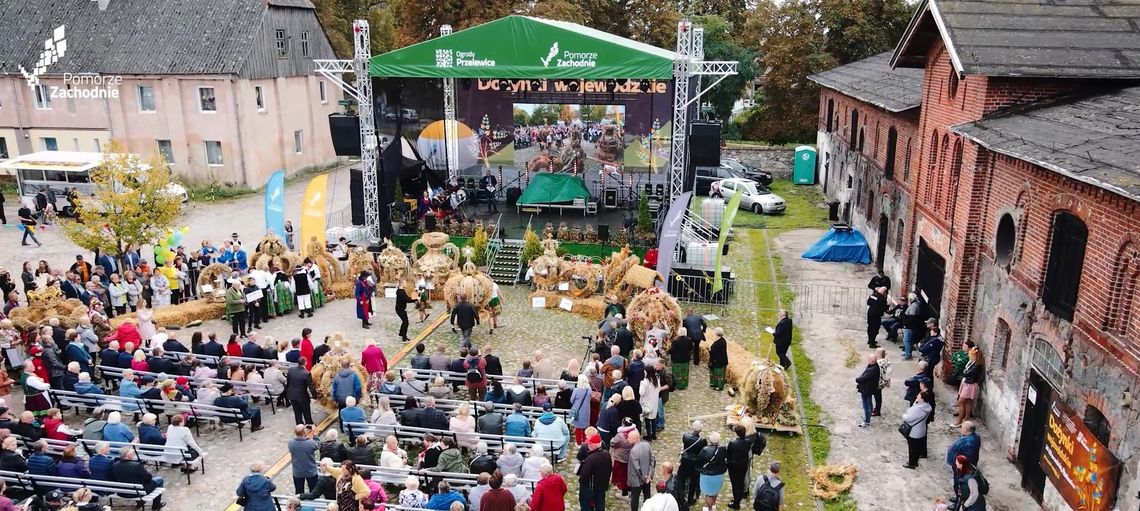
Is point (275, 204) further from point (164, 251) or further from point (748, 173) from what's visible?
point (748, 173)

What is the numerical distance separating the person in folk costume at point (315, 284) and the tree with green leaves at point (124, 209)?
13.6ft

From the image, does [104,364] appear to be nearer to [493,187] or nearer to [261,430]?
[261,430]

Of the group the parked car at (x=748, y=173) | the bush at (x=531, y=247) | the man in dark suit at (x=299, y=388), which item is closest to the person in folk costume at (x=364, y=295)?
the bush at (x=531, y=247)

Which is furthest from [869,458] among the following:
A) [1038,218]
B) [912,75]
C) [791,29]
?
[791,29]

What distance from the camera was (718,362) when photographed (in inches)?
605

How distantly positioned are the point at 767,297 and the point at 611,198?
864cm

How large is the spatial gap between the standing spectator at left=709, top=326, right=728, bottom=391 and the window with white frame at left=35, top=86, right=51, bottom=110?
33.7 m

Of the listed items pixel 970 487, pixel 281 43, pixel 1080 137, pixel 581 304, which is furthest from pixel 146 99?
pixel 970 487

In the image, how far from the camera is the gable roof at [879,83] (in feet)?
72.0

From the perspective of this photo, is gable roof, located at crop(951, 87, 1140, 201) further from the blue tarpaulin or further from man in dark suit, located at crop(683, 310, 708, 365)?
the blue tarpaulin

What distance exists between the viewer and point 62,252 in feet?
82.0

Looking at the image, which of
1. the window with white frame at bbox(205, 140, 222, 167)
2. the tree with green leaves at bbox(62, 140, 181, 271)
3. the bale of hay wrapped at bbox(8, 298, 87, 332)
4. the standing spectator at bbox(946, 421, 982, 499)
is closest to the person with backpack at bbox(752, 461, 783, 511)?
the standing spectator at bbox(946, 421, 982, 499)

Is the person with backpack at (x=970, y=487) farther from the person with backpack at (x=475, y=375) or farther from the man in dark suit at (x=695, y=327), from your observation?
the person with backpack at (x=475, y=375)

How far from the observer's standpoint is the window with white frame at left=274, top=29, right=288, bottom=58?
36531 millimetres
